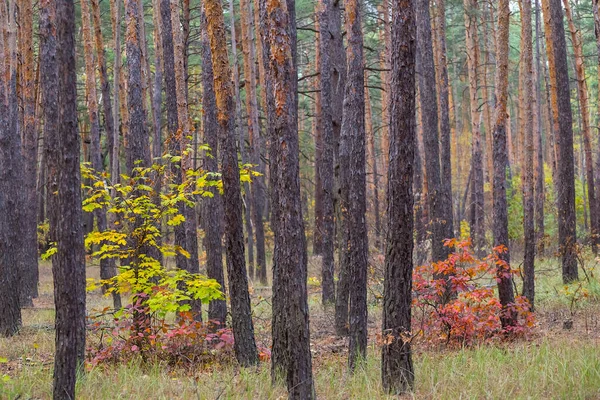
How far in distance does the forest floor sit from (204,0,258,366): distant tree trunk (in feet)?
3.37

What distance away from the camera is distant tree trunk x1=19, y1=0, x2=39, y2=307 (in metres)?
15.8

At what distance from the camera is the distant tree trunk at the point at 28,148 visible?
15.8m

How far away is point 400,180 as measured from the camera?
6.39 m

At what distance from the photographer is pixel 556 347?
8195 mm

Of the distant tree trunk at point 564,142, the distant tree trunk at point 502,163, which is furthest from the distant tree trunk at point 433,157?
the distant tree trunk at point 502,163

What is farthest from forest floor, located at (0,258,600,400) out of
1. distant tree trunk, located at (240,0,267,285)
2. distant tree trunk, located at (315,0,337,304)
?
distant tree trunk, located at (240,0,267,285)

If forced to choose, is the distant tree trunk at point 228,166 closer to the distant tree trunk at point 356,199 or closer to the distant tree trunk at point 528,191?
the distant tree trunk at point 356,199

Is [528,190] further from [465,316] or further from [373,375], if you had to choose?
[373,375]

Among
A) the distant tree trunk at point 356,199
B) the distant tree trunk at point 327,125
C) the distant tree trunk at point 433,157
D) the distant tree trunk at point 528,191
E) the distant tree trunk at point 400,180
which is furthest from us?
the distant tree trunk at point 433,157

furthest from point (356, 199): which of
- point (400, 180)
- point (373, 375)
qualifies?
point (373, 375)

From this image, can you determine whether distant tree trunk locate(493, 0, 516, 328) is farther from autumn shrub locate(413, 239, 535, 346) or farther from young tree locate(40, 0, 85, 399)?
young tree locate(40, 0, 85, 399)

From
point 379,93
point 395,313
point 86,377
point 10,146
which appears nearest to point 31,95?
point 10,146

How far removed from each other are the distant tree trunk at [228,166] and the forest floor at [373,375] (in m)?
1.03

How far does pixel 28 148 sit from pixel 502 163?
541 inches
